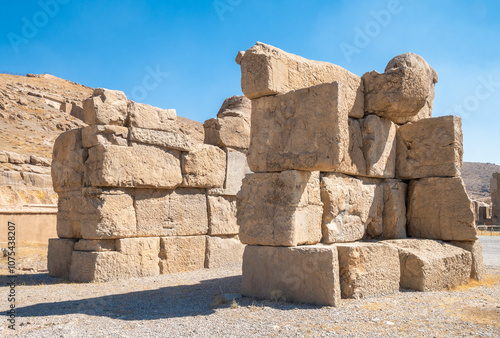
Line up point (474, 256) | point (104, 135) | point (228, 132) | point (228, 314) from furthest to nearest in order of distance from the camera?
1. point (228, 132)
2. point (104, 135)
3. point (474, 256)
4. point (228, 314)

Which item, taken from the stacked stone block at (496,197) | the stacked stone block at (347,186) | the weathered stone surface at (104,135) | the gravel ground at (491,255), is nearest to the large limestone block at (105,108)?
the weathered stone surface at (104,135)

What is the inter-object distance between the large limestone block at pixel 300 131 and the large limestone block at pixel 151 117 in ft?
8.41

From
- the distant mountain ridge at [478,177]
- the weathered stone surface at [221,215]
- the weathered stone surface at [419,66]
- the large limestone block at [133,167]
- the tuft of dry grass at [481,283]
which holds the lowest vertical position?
the tuft of dry grass at [481,283]

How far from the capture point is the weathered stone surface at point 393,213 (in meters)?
6.36

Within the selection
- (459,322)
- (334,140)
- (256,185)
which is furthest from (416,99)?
(459,322)

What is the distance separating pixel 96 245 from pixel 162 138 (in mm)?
1987

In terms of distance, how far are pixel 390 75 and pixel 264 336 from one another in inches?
156

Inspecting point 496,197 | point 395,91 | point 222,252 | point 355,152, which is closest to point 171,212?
point 222,252

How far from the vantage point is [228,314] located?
4.31m

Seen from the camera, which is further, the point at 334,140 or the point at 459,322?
the point at 334,140

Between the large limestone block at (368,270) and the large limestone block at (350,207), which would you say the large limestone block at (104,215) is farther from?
the large limestone block at (368,270)

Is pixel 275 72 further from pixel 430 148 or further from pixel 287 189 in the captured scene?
pixel 430 148

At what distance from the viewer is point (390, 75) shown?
6023mm

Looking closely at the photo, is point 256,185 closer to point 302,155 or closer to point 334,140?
point 302,155
